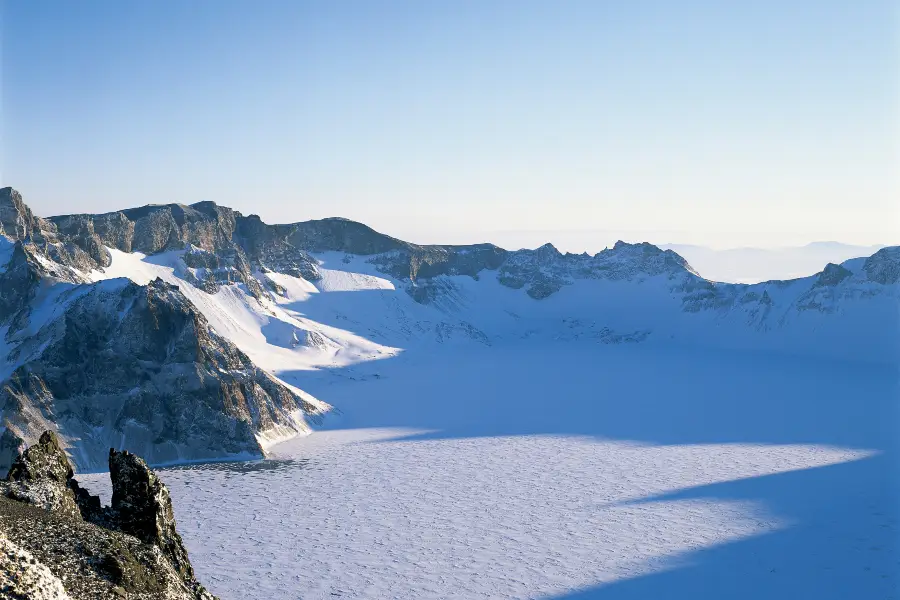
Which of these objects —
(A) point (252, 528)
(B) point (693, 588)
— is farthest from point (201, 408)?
(B) point (693, 588)

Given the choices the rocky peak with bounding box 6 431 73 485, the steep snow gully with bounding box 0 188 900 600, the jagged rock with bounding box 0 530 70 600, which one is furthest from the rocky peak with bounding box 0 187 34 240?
the jagged rock with bounding box 0 530 70 600

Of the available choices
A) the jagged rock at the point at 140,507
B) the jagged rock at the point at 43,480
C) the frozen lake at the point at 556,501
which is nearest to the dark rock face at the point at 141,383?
the frozen lake at the point at 556,501

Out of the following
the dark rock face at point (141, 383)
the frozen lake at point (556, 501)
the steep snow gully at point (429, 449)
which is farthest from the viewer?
the dark rock face at point (141, 383)

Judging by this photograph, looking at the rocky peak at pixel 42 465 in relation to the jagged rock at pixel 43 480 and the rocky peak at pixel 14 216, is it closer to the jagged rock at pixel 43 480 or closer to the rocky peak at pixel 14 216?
the jagged rock at pixel 43 480

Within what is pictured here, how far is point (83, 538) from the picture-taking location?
20.5 m

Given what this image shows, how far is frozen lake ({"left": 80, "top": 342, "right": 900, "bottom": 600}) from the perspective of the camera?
51.1m

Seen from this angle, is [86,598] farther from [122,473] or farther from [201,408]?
[201,408]

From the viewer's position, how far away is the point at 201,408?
84688mm

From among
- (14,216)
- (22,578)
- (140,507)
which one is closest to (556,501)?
(140,507)

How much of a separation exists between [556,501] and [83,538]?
→ 52.6 m

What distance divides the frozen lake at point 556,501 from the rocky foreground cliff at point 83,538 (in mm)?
23029

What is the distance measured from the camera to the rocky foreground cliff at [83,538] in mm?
14789

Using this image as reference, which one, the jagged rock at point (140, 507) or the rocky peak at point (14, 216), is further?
the rocky peak at point (14, 216)

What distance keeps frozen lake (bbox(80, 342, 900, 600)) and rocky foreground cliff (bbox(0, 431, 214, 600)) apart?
23029mm
